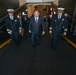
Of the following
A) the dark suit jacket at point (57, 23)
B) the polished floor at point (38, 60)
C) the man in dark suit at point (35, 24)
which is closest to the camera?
the polished floor at point (38, 60)

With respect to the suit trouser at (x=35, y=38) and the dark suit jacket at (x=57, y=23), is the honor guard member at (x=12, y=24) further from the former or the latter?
the dark suit jacket at (x=57, y=23)

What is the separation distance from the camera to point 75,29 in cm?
595

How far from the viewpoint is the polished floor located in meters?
3.91

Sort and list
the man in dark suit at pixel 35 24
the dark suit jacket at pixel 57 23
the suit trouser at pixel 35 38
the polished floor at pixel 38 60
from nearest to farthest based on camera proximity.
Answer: the polished floor at pixel 38 60 < the dark suit jacket at pixel 57 23 < the man in dark suit at pixel 35 24 < the suit trouser at pixel 35 38

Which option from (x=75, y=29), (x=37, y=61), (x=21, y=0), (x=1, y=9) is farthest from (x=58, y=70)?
(x=21, y=0)

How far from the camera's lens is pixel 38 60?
4.56 metres

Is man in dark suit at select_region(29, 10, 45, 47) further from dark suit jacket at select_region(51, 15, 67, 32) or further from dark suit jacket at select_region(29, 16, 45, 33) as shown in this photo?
dark suit jacket at select_region(51, 15, 67, 32)

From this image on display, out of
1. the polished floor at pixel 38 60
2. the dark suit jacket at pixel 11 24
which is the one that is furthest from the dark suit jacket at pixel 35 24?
the polished floor at pixel 38 60

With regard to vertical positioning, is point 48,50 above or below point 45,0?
below

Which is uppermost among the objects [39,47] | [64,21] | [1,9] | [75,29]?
[1,9]

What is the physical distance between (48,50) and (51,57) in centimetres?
66

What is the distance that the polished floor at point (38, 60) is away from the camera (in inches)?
154

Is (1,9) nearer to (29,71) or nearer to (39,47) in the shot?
(39,47)

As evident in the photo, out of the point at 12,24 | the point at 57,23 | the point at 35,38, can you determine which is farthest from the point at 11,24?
the point at 57,23
